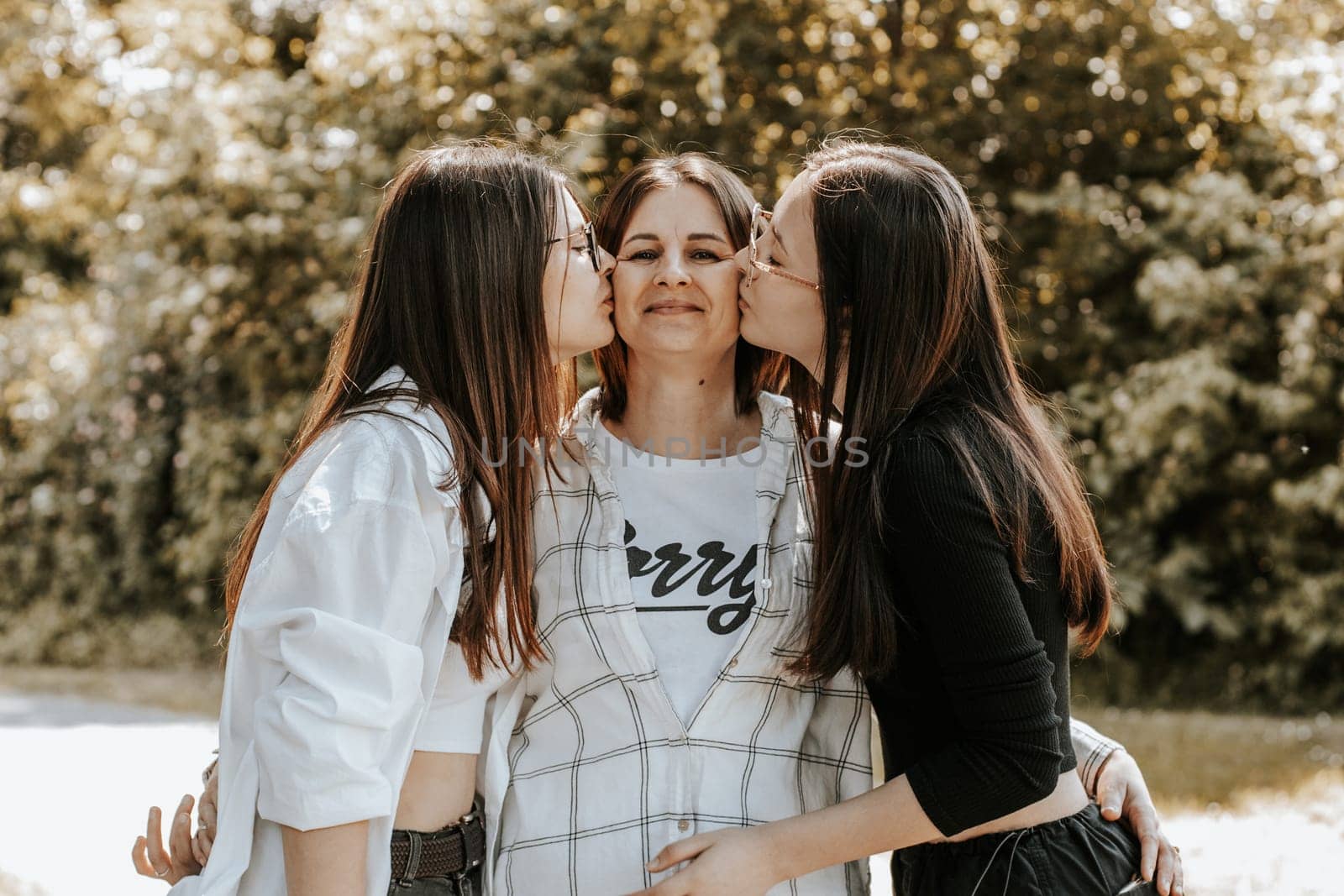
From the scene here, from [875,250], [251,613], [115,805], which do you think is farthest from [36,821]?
[875,250]

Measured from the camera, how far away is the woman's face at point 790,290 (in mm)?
2041

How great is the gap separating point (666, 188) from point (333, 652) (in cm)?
124

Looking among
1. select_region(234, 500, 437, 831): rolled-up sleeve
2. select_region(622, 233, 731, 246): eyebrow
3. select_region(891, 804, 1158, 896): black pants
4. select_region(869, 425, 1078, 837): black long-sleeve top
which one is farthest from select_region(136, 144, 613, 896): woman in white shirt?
select_region(891, 804, 1158, 896): black pants

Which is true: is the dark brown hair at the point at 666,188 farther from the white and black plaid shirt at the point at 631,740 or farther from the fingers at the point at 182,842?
the fingers at the point at 182,842

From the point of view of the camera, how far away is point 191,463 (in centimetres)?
977

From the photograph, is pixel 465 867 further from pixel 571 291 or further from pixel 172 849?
pixel 571 291

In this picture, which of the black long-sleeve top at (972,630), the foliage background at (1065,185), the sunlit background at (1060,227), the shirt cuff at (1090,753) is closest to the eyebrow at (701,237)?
the black long-sleeve top at (972,630)

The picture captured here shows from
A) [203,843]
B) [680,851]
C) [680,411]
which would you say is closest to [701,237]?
[680,411]

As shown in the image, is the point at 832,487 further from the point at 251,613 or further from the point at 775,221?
the point at 251,613

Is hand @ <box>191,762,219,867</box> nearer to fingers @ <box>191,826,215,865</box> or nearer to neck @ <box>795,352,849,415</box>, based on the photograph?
fingers @ <box>191,826,215,865</box>

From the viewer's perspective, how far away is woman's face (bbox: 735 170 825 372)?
6.70 ft

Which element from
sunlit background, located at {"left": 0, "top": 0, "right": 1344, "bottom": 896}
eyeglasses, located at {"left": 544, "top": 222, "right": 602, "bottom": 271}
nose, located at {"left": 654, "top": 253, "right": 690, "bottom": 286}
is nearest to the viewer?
eyeglasses, located at {"left": 544, "top": 222, "right": 602, "bottom": 271}

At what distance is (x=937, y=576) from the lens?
1.68 meters

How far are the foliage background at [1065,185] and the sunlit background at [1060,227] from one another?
0.02 meters
